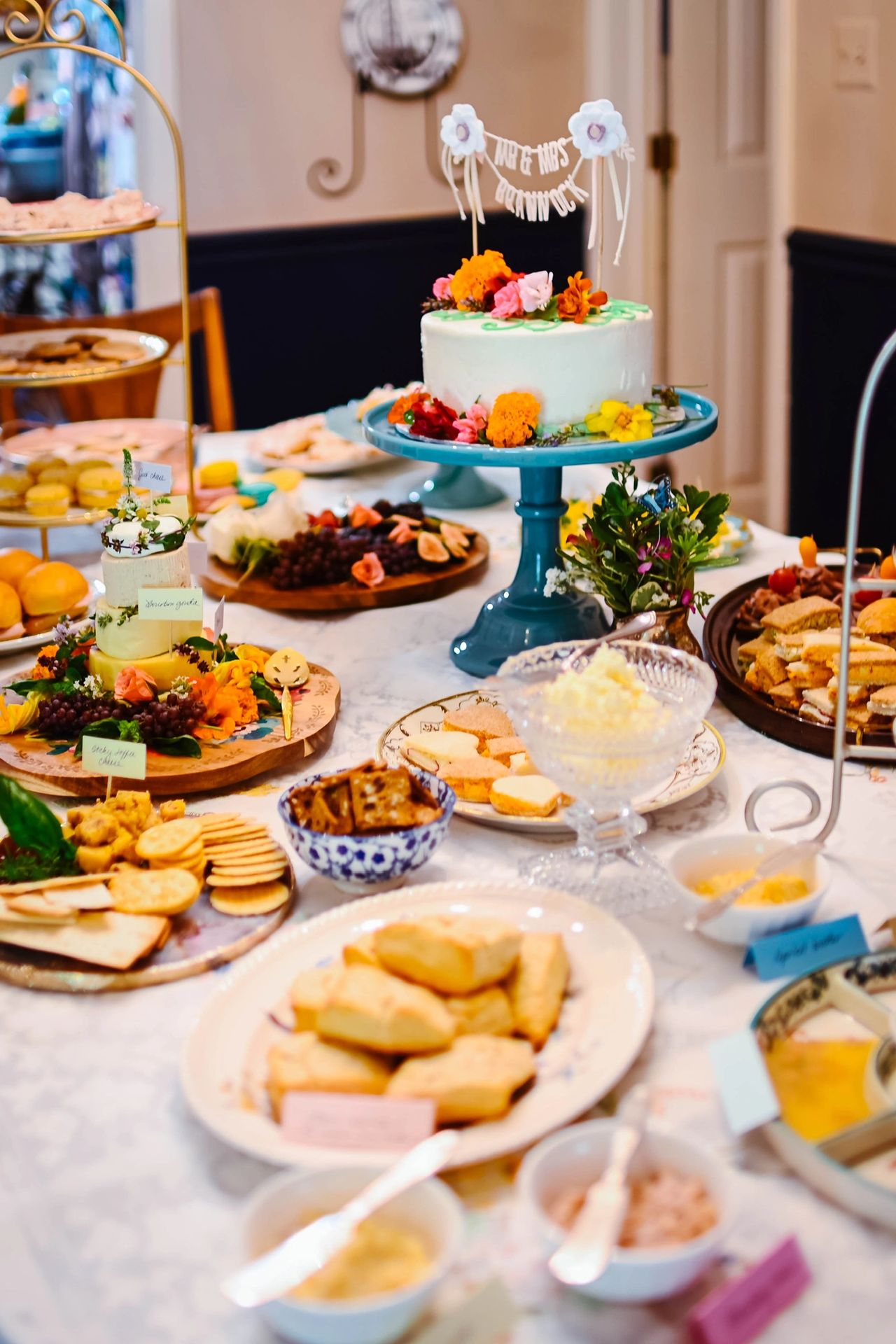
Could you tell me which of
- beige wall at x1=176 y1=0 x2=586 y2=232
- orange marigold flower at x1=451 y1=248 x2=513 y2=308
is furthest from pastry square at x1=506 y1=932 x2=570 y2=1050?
beige wall at x1=176 y1=0 x2=586 y2=232

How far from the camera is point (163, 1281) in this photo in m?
0.88

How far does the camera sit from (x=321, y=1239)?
828 millimetres

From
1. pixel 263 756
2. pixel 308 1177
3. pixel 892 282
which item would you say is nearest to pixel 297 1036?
pixel 308 1177

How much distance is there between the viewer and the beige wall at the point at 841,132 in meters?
3.70

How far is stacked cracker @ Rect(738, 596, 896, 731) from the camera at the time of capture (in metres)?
1.60

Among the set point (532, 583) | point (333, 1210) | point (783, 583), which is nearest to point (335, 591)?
point (532, 583)

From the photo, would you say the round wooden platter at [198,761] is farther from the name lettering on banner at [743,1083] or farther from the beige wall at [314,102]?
the beige wall at [314,102]

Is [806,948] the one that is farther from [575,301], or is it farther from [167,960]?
[575,301]

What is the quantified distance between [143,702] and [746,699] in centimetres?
75

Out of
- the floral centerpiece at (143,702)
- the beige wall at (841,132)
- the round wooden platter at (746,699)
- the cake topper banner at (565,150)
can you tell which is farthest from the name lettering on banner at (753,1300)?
the beige wall at (841,132)

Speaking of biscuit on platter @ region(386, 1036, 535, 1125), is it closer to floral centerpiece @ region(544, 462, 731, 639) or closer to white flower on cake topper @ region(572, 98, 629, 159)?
floral centerpiece @ region(544, 462, 731, 639)

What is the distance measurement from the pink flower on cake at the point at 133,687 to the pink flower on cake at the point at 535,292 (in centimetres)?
74

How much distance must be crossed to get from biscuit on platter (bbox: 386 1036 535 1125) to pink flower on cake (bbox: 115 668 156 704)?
77 centimetres

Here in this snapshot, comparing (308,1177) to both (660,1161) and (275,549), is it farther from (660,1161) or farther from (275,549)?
(275,549)
